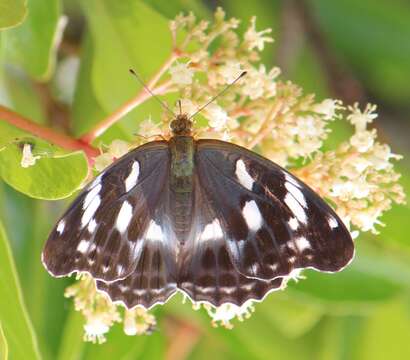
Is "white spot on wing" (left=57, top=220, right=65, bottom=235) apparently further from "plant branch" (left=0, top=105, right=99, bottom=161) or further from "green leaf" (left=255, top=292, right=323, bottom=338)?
"green leaf" (left=255, top=292, right=323, bottom=338)

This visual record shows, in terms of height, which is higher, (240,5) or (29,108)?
(240,5)

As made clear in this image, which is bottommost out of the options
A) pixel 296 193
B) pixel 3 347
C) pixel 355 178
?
pixel 3 347

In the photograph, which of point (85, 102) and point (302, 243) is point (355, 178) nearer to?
point (302, 243)

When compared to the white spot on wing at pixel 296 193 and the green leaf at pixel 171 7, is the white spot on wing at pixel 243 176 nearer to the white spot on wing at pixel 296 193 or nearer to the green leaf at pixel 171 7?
the white spot on wing at pixel 296 193

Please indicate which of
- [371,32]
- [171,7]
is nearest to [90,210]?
[171,7]

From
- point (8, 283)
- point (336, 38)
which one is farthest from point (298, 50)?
point (8, 283)

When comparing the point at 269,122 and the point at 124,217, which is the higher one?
the point at 269,122

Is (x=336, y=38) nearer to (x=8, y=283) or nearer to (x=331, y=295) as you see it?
(x=331, y=295)
